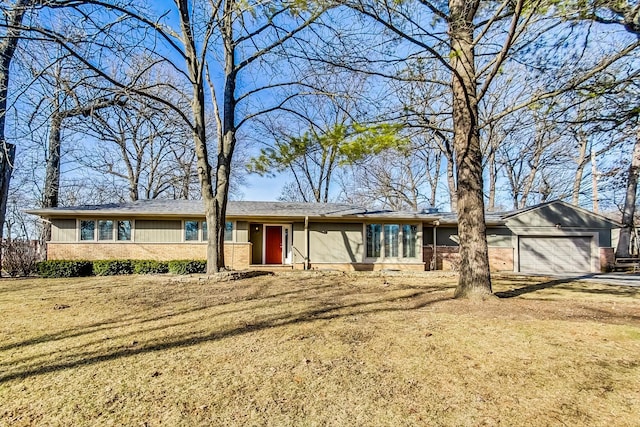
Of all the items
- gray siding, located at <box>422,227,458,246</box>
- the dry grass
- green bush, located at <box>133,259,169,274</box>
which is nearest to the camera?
the dry grass

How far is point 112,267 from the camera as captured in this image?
12.4m

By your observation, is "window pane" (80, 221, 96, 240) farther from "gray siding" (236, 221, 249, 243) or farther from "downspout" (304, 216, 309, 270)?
"downspout" (304, 216, 309, 270)

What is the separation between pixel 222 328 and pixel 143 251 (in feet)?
34.8

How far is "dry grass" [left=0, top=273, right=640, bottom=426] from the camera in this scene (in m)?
2.44

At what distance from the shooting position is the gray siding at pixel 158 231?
1363 centimetres

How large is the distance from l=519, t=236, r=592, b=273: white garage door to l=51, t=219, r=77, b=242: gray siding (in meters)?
19.7

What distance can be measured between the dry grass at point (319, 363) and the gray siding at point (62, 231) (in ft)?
26.0

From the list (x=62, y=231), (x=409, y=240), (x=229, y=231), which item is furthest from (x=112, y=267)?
(x=409, y=240)

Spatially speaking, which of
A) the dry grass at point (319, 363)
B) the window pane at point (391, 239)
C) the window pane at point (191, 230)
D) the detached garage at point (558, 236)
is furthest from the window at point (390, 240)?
the dry grass at point (319, 363)

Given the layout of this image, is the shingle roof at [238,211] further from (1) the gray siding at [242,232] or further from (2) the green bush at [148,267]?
(2) the green bush at [148,267]

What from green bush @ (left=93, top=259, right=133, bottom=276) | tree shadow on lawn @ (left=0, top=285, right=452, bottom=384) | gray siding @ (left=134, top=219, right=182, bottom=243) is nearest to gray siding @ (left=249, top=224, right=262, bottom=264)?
gray siding @ (left=134, top=219, right=182, bottom=243)

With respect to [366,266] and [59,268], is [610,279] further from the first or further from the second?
[59,268]

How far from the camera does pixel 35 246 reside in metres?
13.1

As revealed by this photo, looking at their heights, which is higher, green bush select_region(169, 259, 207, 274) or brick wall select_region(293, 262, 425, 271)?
green bush select_region(169, 259, 207, 274)
